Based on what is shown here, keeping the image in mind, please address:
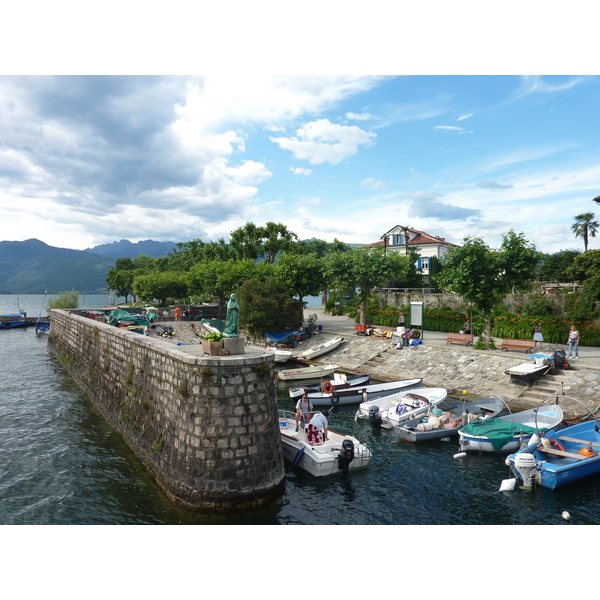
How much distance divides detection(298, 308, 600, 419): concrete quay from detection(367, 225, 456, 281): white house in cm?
3110

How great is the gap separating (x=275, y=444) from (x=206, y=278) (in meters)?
39.0

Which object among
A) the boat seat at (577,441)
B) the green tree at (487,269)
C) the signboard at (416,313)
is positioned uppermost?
the green tree at (487,269)

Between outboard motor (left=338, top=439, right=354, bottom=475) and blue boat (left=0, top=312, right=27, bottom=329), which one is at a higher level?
blue boat (left=0, top=312, right=27, bottom=329)

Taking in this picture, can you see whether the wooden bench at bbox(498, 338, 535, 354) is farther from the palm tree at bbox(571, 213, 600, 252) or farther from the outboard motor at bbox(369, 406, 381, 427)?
the palm tree at bbox(571, 213, 600, 252)

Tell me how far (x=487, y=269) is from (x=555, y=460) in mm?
14944

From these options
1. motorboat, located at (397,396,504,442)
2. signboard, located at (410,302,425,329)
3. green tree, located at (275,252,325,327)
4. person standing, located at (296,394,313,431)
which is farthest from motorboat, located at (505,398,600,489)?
green tree, located at (275,252,325,327)

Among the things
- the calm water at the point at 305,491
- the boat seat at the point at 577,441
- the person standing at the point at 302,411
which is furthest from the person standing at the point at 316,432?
the boat seat at the point at 577,441

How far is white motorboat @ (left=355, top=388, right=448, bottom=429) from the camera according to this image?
1884 centimetres

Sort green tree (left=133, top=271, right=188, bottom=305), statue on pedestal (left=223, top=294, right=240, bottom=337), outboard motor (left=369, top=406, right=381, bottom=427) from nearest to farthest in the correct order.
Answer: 1. statue on pedestal (left=223, top=294, right=240, bottom=337)
2. outboard motor (left=369, top=406, right=381, bottom=427)
3. green tree (left=133, top=271, right=188, bottom=305)

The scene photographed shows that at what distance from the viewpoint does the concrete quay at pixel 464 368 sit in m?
20.2

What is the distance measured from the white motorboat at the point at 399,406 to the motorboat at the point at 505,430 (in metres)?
2.81

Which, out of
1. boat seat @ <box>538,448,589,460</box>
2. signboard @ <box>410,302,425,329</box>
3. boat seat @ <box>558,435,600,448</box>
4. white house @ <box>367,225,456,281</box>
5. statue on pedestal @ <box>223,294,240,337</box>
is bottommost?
boat seat @ <box>538,448,589,460</box>

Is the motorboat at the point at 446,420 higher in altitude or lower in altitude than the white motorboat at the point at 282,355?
lower

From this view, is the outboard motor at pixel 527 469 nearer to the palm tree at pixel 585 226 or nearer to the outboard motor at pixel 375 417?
the outboard motor at pixel 375 417
